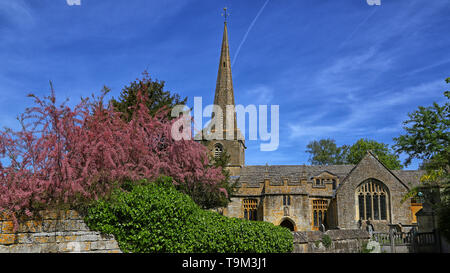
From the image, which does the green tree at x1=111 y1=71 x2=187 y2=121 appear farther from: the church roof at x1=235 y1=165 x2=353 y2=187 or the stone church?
the church roof at x1=235 y1=165 x2=353 y2=187

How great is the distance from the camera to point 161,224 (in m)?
9.77

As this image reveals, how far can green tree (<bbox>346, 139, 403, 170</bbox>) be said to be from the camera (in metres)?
48.8

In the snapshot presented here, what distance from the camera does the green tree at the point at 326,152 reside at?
5925 centimetres

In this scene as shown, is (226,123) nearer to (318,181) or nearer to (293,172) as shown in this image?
(293,172)

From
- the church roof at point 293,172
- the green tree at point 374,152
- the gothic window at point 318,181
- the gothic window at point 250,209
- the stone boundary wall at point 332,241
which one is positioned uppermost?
the green tree at point 374,152

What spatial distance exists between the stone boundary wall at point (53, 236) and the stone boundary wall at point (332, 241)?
26.9 feet

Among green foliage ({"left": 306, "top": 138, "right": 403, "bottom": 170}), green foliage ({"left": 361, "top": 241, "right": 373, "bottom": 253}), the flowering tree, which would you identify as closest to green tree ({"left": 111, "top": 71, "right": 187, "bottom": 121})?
the flowering tree

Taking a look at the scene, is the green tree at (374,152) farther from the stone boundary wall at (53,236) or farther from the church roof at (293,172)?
the stone boundary wall at (53,236)

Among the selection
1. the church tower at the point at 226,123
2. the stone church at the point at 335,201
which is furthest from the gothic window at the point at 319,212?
the church tower at the point at 226,123

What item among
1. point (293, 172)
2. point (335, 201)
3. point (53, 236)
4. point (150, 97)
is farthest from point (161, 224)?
point (293, 172)

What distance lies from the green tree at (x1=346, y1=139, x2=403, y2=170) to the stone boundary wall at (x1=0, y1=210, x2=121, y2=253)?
150 feet
